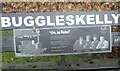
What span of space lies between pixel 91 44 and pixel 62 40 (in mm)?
657

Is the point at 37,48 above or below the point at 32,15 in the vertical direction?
below

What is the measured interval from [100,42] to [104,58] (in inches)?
25.0

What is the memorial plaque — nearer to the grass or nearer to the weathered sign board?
the weathered sign board

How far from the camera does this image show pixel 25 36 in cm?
605

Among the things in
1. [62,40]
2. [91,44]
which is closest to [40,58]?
[62,40]

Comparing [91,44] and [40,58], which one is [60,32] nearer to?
[91,44]

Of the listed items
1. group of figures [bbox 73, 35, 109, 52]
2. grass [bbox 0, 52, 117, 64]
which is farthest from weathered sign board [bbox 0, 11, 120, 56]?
grass [bbox 0, 52, 117, 64]

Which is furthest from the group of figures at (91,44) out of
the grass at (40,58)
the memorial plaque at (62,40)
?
the grass at (40,58)

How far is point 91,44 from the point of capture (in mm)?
6273

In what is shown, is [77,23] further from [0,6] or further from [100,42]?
[0,6]

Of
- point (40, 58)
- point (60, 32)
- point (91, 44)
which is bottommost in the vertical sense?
point (40, 58)

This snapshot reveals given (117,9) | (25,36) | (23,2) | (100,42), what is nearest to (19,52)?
(25,36)

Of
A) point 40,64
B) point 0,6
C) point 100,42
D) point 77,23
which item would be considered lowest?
point 40,64

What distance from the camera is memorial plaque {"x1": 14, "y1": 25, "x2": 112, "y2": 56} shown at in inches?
239
